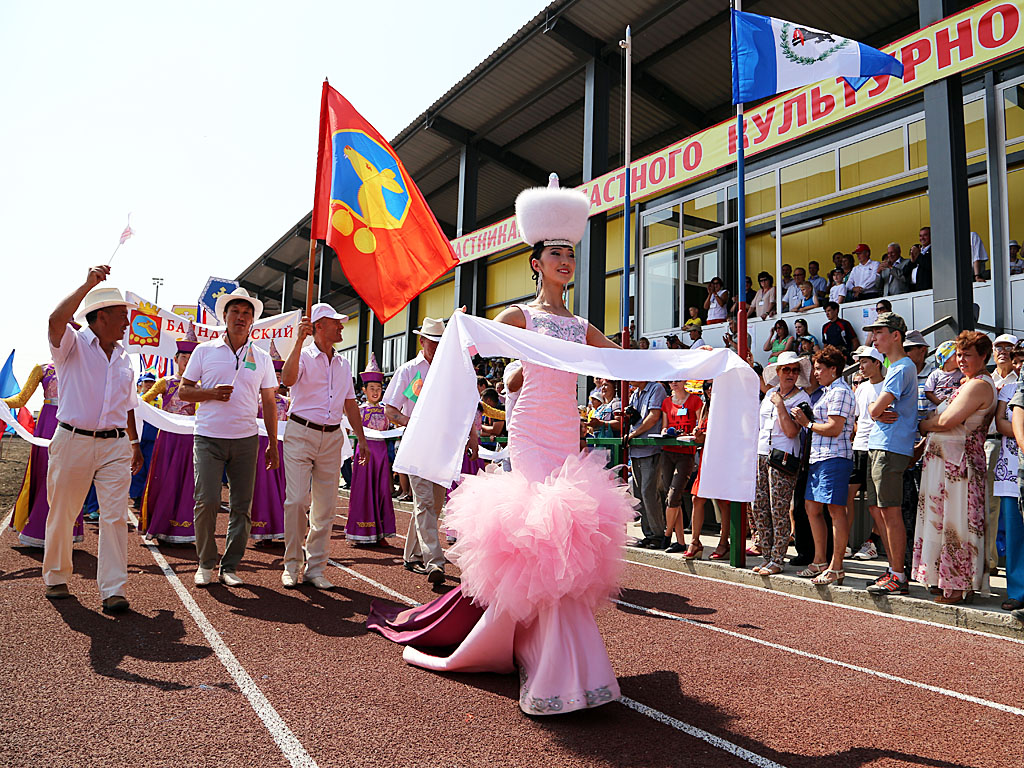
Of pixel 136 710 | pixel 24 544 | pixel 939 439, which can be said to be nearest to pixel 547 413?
pixel 136 710

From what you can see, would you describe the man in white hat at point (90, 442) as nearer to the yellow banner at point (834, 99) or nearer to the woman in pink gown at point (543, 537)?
the woman in pink gown at point (543, 537)

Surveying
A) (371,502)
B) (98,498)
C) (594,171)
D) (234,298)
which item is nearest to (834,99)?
(594,171)

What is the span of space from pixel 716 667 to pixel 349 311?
125 feet

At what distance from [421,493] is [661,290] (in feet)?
43.4

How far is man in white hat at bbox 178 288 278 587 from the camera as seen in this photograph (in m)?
6.29

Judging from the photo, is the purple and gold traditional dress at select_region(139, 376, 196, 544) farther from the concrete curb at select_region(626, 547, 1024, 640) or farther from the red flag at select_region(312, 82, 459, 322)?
the concrete curb at select_region(626, 547, 1024, 640)

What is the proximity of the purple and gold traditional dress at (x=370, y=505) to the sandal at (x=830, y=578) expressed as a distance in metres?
4.98

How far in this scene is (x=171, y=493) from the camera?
8.57 meters

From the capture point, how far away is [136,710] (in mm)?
3420

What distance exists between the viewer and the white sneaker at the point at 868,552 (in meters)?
8.30

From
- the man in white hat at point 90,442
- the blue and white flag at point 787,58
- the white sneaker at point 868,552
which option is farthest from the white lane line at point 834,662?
the blue and white flag at point 787,58

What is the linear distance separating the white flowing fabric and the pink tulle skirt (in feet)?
0.99

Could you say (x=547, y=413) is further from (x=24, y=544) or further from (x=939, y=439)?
(x=24, y=544)

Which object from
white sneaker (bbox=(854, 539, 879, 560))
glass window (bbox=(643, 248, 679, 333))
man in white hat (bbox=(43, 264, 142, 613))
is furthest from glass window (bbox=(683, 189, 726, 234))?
man in white hat (bbox=(43, 264, 142, 613))
